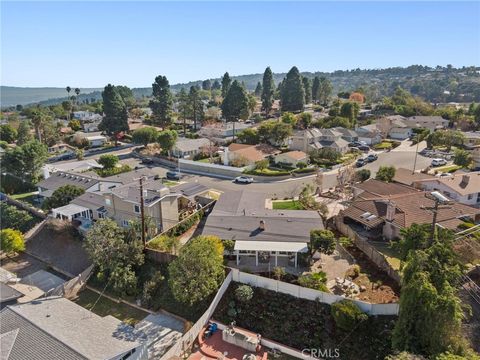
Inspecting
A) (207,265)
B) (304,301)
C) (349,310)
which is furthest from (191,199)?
(349,310)

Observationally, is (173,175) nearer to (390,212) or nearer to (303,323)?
(390,212)

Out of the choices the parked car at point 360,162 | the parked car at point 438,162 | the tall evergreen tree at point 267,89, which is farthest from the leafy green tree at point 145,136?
the parked car at point 438,162

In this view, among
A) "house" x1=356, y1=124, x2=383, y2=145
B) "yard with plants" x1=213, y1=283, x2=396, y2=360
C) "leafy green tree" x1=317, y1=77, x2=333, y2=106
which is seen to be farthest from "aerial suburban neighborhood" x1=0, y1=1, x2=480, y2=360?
"leafy green tree" x1=317, y1=77, x2=333, y2=106

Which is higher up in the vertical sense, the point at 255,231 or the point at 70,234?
the point at 255,231

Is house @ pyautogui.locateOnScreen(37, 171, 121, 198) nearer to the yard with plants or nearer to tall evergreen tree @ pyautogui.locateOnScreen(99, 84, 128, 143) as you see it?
the yard with plants

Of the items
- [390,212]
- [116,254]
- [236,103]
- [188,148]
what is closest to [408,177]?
[390,212]

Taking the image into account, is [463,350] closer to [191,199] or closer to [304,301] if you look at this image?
[304,301]
